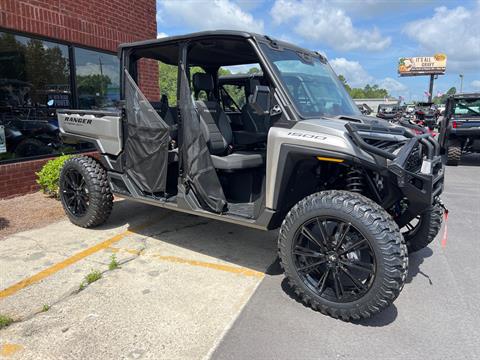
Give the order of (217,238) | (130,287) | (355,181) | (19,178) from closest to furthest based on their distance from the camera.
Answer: (355,181) → (130,287) → (217,238) → (19,178)

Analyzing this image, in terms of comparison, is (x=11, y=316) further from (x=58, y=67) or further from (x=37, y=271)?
(x=58, y=67)

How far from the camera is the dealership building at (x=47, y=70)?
6117mm

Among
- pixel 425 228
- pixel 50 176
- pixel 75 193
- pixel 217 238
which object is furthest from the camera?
pixel 50 176

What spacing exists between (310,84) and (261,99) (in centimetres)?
79

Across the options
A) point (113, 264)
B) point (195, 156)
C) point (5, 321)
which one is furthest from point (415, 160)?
point (5, 321)

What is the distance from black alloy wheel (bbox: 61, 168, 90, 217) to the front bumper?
351 centimetres

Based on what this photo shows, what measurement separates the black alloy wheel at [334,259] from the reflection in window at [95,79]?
19.6 feet

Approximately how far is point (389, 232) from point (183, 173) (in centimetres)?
209

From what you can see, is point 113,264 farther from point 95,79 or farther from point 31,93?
point 95,79

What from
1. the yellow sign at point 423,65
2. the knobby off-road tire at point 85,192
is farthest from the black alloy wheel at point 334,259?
the yellow sign at point 423,65

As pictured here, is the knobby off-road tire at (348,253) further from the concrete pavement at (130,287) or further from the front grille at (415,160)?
the concrete pavement at (130,287)

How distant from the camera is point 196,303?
10.4 feet

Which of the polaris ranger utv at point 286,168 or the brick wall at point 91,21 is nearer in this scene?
the polaris ranger utv at point 286,168

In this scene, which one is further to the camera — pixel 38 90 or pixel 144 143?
pixel 38 90
